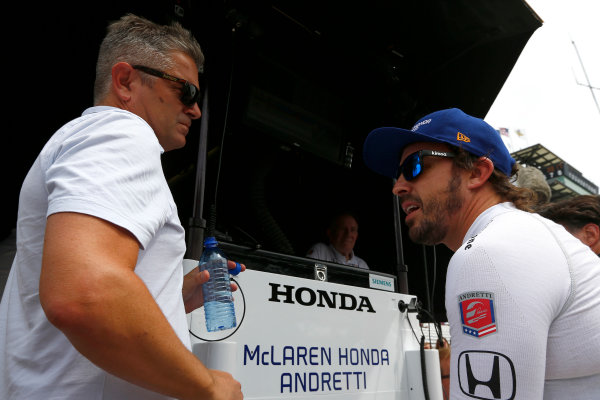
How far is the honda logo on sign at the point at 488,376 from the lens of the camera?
85cm

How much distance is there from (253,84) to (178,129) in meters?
1.78

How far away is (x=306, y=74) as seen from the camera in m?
3.15

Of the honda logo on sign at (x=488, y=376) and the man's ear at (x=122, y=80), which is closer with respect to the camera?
the honda logo on sign at (x=488, y=376)

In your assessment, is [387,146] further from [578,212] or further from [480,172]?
[578,212]

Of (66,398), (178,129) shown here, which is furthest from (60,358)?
(178,129)

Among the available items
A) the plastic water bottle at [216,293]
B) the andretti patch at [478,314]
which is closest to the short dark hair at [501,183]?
the andretti patch at [478,314]

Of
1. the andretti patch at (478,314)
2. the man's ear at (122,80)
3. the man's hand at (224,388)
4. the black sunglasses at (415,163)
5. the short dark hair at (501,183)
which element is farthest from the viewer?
the black sunglasses at (415,163)

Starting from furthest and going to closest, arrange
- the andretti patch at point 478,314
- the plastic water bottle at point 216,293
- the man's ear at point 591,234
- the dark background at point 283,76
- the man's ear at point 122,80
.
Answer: the man's ear at point 591,234, the dark background at point 283,76, the plastic water bottle at point 216,293, the man's ear at point 122,80, the andretti patch at point 478,314

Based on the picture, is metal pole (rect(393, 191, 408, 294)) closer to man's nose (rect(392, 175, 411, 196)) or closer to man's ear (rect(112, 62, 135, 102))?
man's nose (rect(392, 175, 411, 196))

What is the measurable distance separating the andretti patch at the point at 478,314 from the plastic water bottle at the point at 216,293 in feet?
2.30

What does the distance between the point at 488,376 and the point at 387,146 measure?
1232mm

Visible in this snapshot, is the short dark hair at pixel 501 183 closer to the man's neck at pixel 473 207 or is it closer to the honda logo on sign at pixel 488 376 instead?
the man's neck at pixel 473 207

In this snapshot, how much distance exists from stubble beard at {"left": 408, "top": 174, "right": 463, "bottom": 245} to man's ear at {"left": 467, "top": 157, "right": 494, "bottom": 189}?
45mm

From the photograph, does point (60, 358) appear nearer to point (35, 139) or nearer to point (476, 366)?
point (476, 366)
